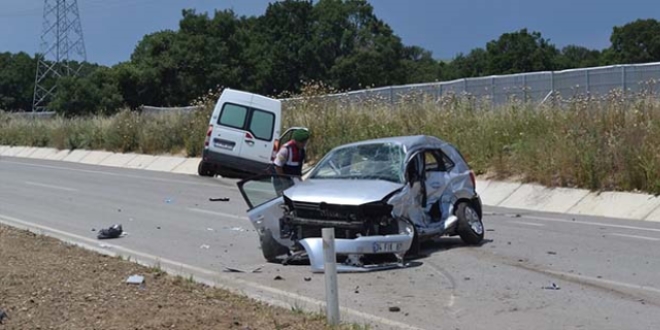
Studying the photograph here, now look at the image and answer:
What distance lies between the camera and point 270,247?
1063 cm

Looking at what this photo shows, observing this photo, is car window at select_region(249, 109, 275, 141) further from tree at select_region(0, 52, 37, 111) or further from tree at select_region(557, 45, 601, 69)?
tree at select_region(0, 52, 37, 111)

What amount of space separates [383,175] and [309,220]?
1.27 m

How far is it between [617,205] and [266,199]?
27.4 ft

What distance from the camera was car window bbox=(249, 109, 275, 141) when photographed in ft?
79.9

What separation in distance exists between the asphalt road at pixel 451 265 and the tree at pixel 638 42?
178ft

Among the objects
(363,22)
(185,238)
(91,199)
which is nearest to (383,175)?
(185,238)

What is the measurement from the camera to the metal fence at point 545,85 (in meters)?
27.3

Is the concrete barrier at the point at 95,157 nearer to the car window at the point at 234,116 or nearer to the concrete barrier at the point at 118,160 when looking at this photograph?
the concrete barrier at the point at 118,160

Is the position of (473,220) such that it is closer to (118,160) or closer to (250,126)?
(250,126)

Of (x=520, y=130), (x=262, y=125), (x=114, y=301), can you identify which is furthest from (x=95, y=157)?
(x=114, y=301)

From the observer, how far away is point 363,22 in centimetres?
8288

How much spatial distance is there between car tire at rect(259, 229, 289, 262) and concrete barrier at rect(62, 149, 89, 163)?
2759 cm

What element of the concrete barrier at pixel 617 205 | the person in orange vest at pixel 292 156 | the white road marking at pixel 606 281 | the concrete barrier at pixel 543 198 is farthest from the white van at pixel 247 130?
the white road marking at pixel 606 281

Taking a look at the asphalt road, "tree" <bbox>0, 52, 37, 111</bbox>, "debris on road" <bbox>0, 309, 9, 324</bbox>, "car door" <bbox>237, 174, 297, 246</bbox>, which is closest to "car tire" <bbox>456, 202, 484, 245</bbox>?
the asphalt road
